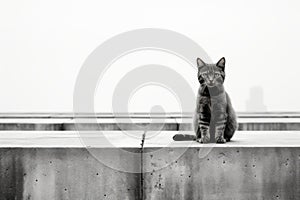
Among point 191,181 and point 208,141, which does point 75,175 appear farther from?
point 208,141

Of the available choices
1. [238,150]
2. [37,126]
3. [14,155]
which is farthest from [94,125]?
[238,150]

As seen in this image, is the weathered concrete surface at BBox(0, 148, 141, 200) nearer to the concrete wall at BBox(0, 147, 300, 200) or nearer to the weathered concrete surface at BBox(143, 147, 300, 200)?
the concrete wall at BBox(0, 147, 300, 200)

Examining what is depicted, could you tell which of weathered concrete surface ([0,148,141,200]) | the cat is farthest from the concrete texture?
the cat

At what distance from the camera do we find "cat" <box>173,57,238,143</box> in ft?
16.3

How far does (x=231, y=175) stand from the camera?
4.88 metres

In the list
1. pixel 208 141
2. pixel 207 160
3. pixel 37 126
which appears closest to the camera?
pixel 207 160

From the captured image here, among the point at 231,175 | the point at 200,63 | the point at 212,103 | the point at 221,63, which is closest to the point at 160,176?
the point at 231,175

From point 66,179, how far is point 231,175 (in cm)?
226

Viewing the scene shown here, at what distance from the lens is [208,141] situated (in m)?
5.21

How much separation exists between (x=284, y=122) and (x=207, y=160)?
640cm

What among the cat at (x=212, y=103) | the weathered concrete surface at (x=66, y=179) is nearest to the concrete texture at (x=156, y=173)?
the weathered concrete surface at (x=66, y=179)

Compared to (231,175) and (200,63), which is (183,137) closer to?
(231,175)

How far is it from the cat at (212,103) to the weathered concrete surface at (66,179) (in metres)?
1.22

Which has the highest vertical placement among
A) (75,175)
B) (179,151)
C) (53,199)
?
(179,151)
